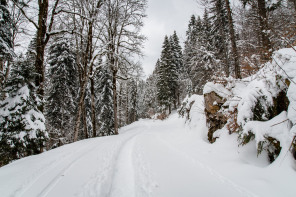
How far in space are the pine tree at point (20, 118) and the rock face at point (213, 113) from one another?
7.42 metres

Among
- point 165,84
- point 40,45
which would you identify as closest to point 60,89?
point 40,45

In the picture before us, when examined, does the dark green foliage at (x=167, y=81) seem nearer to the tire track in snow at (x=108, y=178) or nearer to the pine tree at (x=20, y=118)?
the pine tree at (x=20, y=118)

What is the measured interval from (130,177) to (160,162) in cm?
115

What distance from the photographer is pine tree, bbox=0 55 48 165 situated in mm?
5621

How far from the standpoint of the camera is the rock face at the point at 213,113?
5.52 m

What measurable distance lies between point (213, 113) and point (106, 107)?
17.3 m

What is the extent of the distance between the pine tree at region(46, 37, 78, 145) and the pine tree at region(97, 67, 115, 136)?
4.63 metres

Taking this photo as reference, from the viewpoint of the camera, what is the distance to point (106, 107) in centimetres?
2072

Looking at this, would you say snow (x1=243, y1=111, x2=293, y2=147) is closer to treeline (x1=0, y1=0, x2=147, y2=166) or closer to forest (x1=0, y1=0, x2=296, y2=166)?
forest (x1=0, y1=0, x2=296, y2=166)

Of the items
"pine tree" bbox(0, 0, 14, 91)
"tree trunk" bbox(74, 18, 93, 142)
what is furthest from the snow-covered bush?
"tree trunk" bbox(74, 18, 93, 142)

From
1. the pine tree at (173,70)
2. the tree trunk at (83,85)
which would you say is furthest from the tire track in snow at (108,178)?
the pine tree at (173,70)

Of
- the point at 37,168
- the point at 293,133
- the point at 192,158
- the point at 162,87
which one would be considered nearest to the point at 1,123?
the point at 37,168

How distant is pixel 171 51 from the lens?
30.6 metres

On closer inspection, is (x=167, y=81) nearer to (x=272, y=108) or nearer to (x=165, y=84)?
(x=165, y=84)
